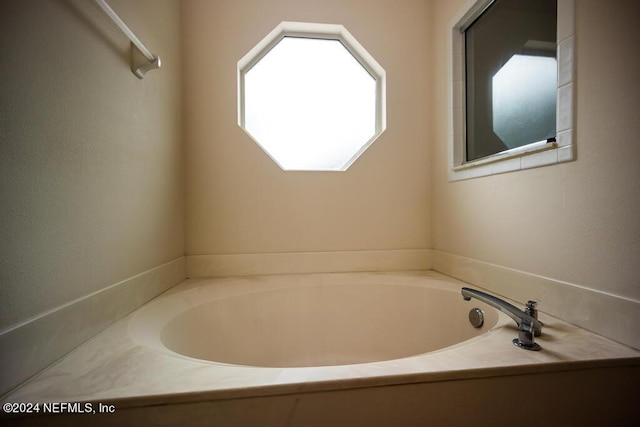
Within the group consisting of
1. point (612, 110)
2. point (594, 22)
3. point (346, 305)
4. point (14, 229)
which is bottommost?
point (346, 305)

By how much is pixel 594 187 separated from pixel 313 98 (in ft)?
4.89

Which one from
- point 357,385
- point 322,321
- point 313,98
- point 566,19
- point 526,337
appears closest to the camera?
point 357,385

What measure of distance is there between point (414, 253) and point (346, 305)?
582 mm

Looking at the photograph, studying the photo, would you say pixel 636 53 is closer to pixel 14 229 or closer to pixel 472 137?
pixel 472 137

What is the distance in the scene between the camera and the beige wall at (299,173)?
1.54 m

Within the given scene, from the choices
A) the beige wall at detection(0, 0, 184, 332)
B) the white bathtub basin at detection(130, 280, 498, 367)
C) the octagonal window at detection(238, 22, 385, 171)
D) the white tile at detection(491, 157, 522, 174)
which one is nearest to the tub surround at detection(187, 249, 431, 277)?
the white bathtub basin at detection(130, 280, 498, 367)

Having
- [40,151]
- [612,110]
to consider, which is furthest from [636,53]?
[40,151]

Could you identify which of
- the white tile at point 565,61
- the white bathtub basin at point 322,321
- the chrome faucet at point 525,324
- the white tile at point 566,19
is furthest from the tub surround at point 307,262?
the white tile at point 566,19

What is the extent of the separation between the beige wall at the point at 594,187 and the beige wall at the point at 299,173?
0.66 meters

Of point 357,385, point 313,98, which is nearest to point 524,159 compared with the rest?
point 357,385

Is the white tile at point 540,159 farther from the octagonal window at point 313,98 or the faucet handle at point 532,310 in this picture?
the octagonal window at point 313,98

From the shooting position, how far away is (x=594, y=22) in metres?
0.80

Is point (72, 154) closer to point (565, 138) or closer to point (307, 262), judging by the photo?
point (307, 262)

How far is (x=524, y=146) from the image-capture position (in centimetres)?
107
